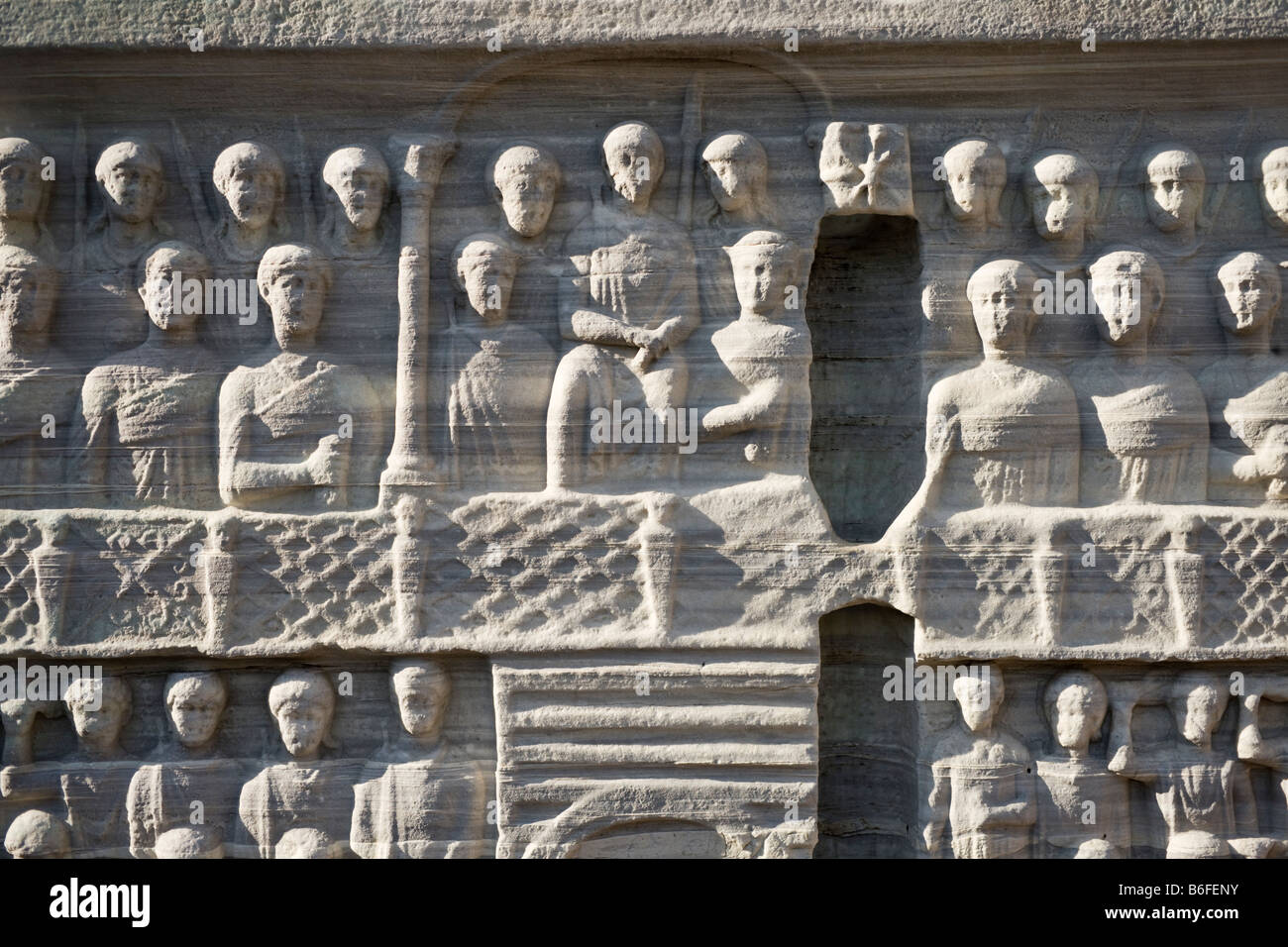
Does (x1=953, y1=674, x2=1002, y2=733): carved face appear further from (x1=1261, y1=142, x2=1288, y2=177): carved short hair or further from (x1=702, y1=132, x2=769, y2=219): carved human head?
(x1=1261, y1=142, x2=1288, y2=177): carved short hair

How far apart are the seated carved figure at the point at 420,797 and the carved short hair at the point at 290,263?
1.37 metres

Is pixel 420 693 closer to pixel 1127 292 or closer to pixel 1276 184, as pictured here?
pixel 1127 292

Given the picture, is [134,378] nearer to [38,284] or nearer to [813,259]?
[38,284]

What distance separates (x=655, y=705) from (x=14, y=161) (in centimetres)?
284

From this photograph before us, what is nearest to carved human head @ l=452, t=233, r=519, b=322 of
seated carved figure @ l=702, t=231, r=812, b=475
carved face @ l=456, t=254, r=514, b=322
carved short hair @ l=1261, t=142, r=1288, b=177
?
carved face @ l=456, t=254, r=514, b=322

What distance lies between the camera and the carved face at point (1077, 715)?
4449 millimetres

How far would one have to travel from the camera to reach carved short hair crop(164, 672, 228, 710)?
4.46 m

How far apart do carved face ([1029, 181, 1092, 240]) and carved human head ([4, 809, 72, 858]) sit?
393 centimetres

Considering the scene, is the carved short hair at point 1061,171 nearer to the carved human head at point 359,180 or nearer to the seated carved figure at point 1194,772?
the seated carved figure at point 1194,772

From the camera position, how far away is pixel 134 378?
4.53 m

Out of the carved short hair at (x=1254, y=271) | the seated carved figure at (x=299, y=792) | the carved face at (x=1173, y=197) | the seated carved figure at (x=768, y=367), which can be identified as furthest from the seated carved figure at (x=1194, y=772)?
the seated carved figure at (x=299, y=792)

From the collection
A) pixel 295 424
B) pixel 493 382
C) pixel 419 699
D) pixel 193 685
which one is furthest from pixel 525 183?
pixel 193 685

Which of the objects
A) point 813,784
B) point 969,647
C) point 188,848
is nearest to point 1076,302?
point 969,647

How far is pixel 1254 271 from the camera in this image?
4488 millimetres
